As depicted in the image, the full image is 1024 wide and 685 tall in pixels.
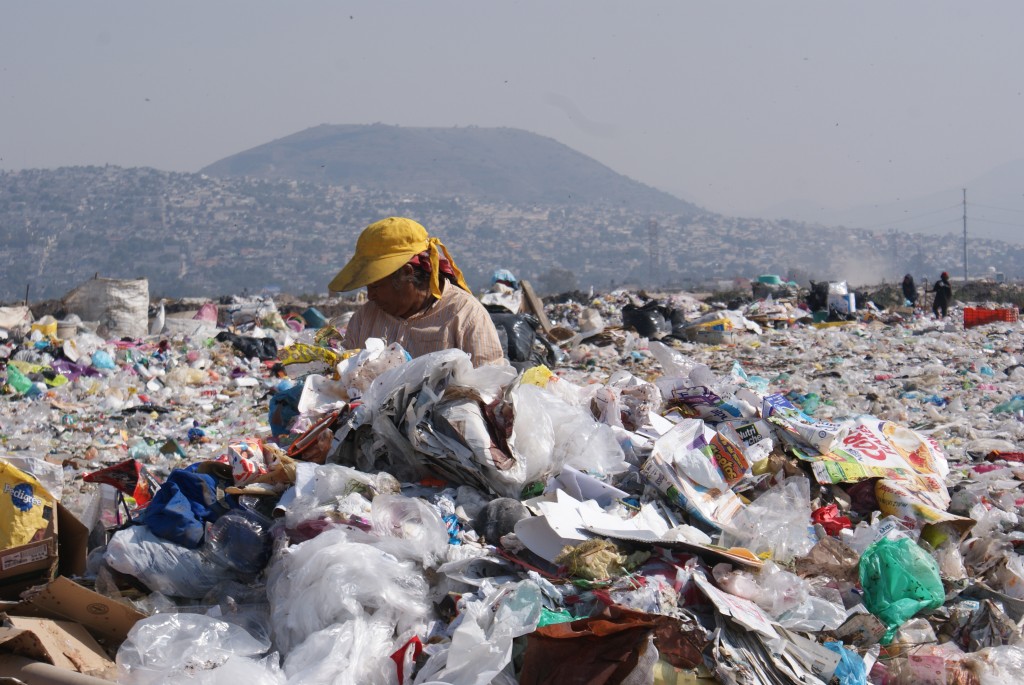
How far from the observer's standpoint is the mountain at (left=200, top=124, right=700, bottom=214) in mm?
164625

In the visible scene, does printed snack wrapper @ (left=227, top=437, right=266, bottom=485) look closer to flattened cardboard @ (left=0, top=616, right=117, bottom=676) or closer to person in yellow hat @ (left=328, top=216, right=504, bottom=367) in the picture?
flattened cardboard @ (left=0, top=616, right=117, bottom=676)

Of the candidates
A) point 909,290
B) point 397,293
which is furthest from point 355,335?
point 909,290

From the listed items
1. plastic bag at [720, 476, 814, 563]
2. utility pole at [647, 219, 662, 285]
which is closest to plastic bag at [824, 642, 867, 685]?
plastic bag at [720, 476, 814, 563]

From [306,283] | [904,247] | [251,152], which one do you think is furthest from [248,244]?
[251,152]

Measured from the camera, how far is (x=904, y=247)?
122750 mm

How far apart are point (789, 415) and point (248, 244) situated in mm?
105746

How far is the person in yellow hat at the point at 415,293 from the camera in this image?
3713mm

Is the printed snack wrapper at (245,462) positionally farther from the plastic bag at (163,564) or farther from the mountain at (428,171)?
the mountain at (428,171)

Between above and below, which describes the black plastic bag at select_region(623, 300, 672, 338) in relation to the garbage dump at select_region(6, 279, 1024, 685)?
below

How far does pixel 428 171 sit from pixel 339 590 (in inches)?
6744

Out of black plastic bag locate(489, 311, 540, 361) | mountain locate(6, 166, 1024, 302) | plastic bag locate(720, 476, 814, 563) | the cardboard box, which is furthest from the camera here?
mountain locate(6, 166, 1024, 302)

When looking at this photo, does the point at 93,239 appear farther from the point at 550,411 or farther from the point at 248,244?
the point at 550,411

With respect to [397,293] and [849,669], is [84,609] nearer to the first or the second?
[397,293]

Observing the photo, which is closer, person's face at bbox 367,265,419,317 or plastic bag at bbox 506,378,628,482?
plastic bag at bbox 506,378,628,482
